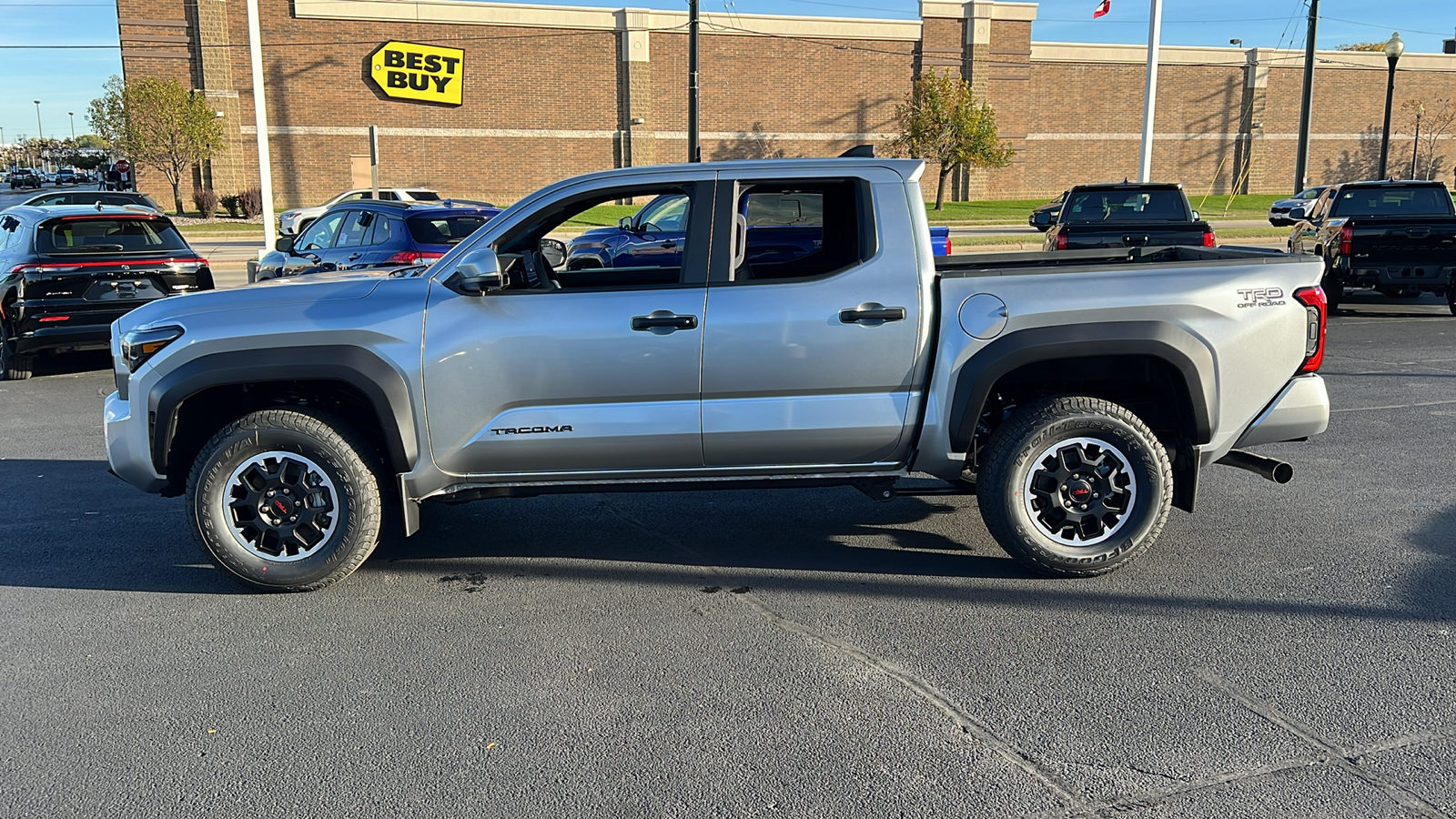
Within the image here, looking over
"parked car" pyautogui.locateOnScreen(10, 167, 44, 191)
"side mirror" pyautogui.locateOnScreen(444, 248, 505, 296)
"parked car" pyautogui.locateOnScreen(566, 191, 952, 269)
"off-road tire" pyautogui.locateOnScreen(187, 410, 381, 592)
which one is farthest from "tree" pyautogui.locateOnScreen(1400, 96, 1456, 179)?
"parked car" pyautogui.locateOnScreen(10, 167, 44, 191)

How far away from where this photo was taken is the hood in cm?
493

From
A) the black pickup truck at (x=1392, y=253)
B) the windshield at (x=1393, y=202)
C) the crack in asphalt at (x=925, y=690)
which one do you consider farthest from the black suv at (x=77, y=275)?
the windshield at (x=1393, y=202)

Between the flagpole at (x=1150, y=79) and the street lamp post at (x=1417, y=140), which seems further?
the street lamp post at (x=1417, y=140)

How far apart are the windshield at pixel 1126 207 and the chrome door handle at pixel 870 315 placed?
35.1ft

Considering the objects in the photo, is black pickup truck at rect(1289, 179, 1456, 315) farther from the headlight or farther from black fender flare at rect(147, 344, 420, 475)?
the headlight

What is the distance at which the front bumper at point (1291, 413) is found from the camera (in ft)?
16.8

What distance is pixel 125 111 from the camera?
121ft

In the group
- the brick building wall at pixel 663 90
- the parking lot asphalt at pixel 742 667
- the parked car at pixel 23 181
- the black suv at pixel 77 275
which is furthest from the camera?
the parked car at pixel 23 181

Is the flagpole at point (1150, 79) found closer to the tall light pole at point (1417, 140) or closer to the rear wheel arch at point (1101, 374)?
the rear wheel arch at point (1101, 374)

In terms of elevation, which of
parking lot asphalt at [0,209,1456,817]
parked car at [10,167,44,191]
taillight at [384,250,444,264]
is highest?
parked car at [10,167,44,191]

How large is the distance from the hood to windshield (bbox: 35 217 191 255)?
22.1 feet

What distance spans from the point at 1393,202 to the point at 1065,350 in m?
13.0

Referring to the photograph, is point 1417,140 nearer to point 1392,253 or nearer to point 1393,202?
point 1393,202

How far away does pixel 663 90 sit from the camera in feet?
146
